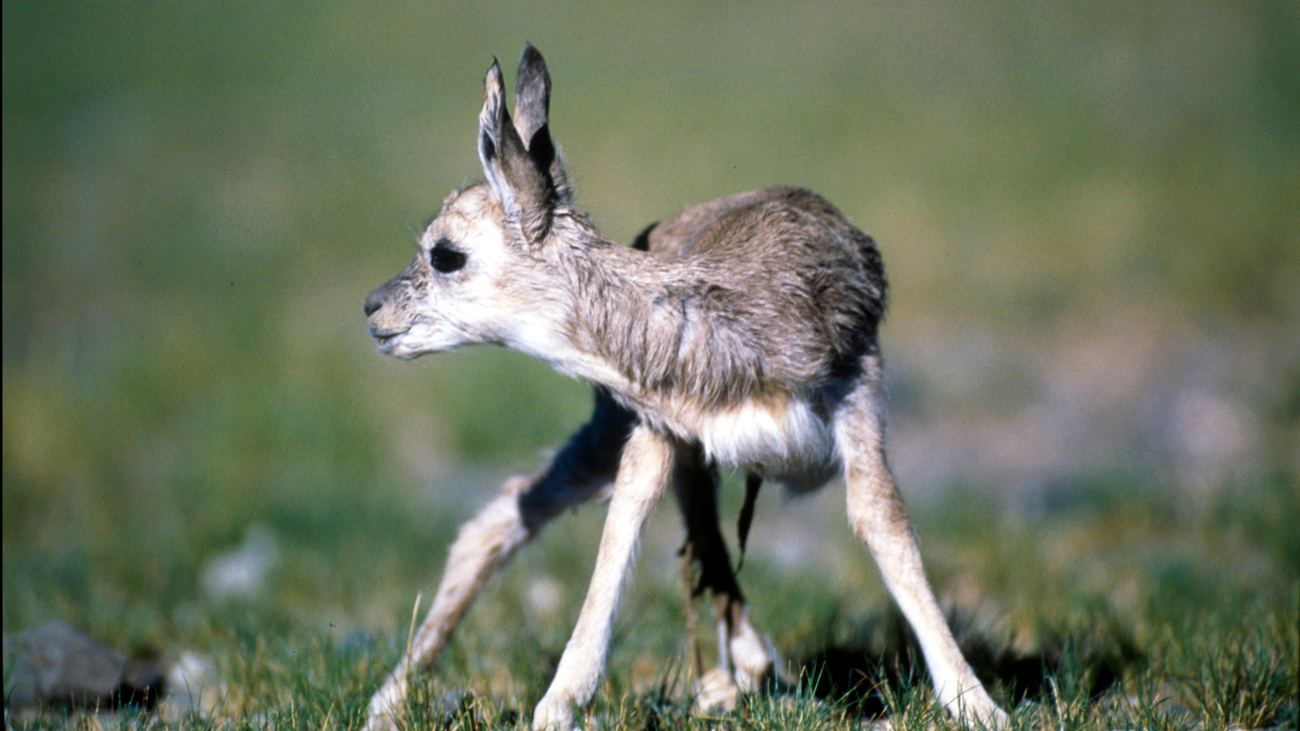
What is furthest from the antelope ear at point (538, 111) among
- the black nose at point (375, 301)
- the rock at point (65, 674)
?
the rock at point (65, 674)

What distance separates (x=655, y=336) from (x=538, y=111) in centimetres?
83

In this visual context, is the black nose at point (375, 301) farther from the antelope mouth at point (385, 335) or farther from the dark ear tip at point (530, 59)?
the dark ear tip at point (530, 59)

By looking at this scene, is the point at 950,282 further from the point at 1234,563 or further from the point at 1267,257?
the point at 1234,563


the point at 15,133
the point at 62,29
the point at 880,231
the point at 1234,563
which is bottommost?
the point at 1234,563

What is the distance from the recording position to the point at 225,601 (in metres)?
6.06

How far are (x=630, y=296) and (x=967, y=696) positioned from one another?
1.56 metres

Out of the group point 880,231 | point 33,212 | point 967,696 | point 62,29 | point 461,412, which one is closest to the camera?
point 967,696

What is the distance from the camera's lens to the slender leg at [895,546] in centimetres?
364

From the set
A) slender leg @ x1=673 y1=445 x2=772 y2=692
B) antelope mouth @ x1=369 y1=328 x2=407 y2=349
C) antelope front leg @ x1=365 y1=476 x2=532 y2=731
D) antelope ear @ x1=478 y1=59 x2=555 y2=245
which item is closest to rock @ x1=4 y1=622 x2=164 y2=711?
antelope front leg @ x1=365 y1=476 x2=532 y2=731

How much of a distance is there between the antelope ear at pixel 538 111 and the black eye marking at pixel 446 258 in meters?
0.37

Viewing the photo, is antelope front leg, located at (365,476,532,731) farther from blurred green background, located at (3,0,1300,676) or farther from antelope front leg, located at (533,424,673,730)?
blurred green background, located at (3,0,1300,676)

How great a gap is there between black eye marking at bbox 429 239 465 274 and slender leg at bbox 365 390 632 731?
0.75m

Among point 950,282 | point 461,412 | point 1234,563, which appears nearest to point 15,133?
point 461,412

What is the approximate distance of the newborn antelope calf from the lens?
12.3 ft
